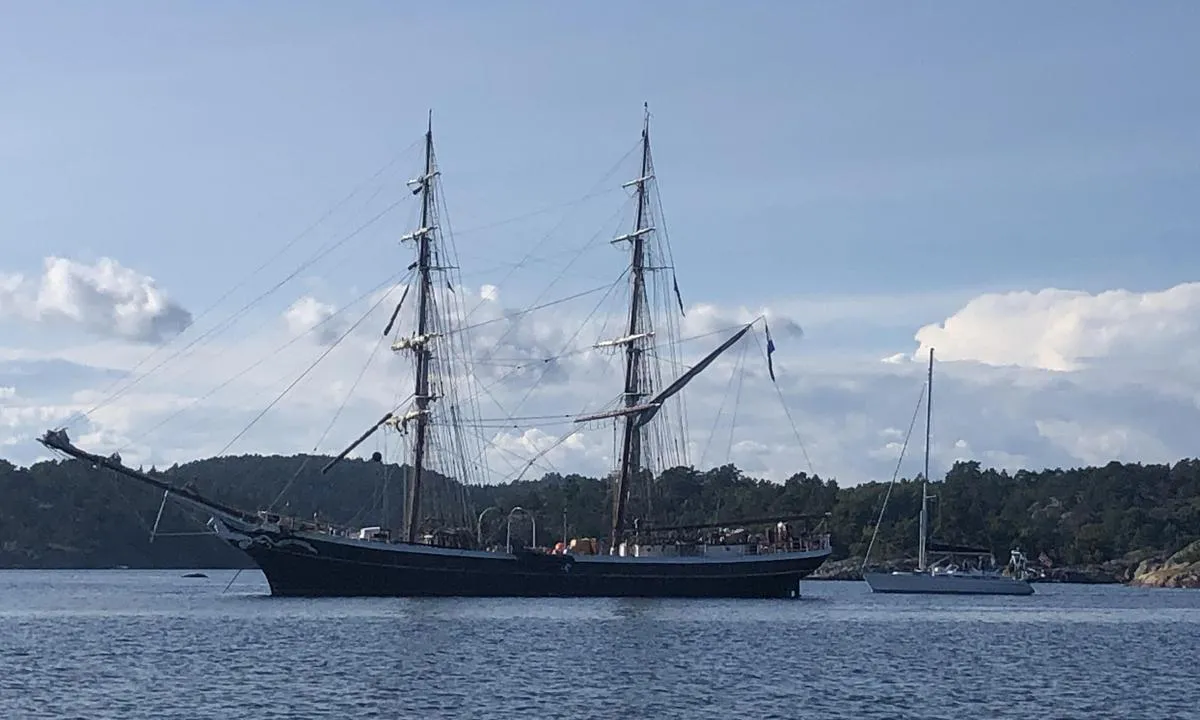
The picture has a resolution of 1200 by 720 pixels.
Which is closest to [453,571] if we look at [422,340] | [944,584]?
[422,340]

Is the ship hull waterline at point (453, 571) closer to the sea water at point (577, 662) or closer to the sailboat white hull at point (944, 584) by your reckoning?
the sea water at point (577, 662)

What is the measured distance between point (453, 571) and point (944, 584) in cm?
5103

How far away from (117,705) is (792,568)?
70.3m

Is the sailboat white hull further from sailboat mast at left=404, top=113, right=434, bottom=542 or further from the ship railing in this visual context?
sailboat mast at left=404, top=113, right=434, bottom=542

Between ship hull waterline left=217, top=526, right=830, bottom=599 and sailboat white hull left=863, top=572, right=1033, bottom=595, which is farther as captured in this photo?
sailboat white hull left=863, top=572, right=1033, bottom=595

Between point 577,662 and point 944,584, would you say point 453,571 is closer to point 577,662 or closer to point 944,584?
point 577,662

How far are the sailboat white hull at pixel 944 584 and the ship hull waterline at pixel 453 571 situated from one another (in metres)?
34.3

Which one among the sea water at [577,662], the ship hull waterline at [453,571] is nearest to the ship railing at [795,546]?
the ship hull waterline at [453,571]

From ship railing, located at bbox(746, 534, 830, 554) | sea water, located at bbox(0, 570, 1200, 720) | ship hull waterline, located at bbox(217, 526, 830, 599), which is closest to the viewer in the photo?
sea water, located at bbox(0, 570, 1200, 720)

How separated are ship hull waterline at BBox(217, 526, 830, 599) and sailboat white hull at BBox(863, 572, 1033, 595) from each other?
3430 centimetres

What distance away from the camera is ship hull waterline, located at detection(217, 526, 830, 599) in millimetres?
103562

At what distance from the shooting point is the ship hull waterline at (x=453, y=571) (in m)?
104

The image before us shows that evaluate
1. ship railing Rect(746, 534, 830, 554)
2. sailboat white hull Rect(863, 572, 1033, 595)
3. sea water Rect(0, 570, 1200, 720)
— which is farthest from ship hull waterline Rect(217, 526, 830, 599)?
sailboat white hull Rect(863, 572, 1033, 595)

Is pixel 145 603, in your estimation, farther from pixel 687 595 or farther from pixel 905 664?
pixel 905 664
